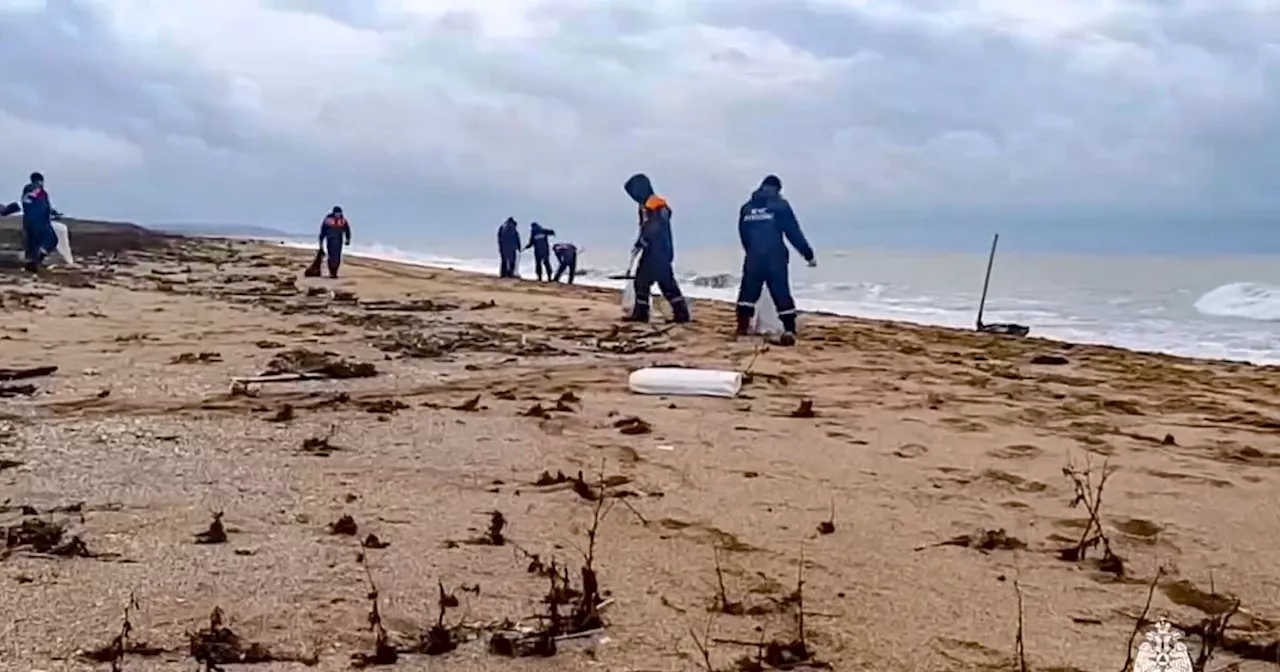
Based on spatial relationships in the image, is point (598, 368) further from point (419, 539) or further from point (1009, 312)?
point (1009, 312)

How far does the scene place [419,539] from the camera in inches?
182

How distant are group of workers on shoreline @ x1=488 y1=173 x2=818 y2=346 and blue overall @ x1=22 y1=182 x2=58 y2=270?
12.1 metres

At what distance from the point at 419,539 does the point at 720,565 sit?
1.15 m

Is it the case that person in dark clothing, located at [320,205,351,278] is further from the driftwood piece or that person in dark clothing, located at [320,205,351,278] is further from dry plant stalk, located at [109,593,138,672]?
dry plant stalk, located at [109,593,138,672]

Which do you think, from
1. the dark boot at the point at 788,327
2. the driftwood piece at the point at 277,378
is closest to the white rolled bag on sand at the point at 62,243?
the dark boot at the point at 788,327

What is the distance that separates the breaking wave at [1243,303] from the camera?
28.1 metres

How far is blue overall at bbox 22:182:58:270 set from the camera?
21.5m

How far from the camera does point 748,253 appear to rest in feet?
42.9

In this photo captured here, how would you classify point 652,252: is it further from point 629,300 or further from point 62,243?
point 62,243

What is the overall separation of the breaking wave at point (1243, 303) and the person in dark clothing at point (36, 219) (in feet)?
80.7

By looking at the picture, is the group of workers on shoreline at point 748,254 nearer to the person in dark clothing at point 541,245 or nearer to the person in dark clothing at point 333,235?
the person in dark clothing at point 333,235

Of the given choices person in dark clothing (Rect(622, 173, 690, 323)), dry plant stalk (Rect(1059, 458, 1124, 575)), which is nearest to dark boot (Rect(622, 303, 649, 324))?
person in dark clothing (Rect(622, 173, 690, 323))

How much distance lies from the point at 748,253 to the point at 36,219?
14.7 m

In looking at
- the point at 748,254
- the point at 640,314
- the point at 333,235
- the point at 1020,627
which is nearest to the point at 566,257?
the point at 333,235
